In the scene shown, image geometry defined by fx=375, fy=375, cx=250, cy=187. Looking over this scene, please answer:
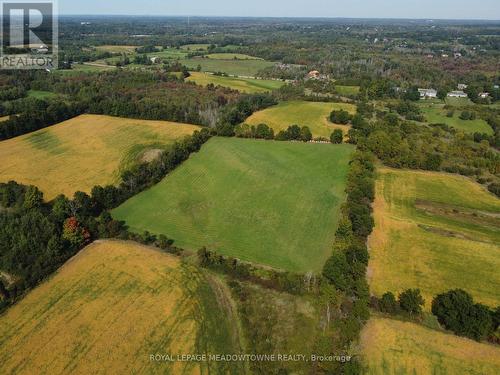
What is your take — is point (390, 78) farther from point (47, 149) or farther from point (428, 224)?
point (47, 149)

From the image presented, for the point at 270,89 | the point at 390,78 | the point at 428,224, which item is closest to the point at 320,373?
A: the point at 428,224

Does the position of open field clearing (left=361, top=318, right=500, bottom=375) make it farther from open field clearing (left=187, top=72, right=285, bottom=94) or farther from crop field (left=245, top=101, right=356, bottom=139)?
open field clearing (left=187, top=72, right=285, bottom=94)

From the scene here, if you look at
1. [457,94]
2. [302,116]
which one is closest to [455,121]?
[457,94]

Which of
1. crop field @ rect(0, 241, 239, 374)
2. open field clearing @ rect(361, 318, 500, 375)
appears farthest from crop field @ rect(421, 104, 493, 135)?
crop field @ rect(0, 241, 239, 374)

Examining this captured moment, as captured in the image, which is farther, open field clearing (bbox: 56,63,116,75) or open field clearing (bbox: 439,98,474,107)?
open field clearing (bbox: 56,63,116,75)

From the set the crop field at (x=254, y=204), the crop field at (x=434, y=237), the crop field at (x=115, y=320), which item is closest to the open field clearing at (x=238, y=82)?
the crop field at (x=254, y=204)

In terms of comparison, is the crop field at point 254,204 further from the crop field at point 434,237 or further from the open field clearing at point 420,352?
the open field clearing at point 420,352

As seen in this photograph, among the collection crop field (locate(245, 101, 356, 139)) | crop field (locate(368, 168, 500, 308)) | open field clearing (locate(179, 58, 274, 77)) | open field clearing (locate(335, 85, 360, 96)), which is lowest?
crop field (locate(368, 168, 500, 308))

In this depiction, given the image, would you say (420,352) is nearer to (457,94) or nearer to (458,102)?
(458,102)
